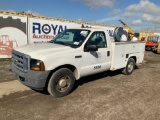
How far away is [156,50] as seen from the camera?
67.4 ft

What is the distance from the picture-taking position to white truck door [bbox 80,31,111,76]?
588 centimetres

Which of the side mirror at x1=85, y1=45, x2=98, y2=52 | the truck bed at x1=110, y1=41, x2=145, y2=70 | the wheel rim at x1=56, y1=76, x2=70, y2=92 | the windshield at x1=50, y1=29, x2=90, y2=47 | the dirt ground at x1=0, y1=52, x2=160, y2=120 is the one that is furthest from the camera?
the truck bed at x1=110, y1=41, x2=145, y2=70

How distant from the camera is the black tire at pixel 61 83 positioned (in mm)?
5066

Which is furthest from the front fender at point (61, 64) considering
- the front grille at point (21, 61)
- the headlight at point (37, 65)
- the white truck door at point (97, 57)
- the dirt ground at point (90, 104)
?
the dirt ground at point (90, 104)

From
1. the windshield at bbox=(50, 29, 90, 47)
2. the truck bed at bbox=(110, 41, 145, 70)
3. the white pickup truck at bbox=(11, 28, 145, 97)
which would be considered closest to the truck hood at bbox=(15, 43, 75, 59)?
the white pickup truck at bbox=(11, 28, 145, 97)

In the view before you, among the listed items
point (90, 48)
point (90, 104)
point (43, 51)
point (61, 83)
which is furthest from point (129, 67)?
point (43, 51)

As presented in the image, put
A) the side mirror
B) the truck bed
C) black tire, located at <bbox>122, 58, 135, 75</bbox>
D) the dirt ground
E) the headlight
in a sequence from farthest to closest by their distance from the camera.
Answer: black tire, located at <bbox>122, 58, 135, 75</bbox> < the truck bed < the side mirror < the headlight < the dirt ground

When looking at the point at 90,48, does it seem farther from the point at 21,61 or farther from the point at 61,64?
the point at 21,61

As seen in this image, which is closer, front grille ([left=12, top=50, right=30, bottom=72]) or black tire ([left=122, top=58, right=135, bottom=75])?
front grille ([left=12, top=50, right=30, bottom=72])

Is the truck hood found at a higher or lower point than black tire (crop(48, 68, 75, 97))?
higher

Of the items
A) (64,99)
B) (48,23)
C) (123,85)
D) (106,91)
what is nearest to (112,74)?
(123,85)

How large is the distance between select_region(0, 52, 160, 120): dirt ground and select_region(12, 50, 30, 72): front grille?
35.3 inches

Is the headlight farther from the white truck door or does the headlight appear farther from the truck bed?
the truck bed

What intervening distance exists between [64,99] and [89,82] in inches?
76.1
